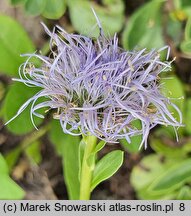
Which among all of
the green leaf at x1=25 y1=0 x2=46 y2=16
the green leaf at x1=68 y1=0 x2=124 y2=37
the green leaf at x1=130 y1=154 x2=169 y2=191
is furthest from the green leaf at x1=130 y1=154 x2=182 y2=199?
the green leaf at x1=25 y1=0 x2=46 y2=16

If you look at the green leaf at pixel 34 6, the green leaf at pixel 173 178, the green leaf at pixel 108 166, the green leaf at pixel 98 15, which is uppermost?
the green leaf at pixel 34 6

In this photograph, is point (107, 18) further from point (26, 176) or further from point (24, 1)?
point (26, 176)

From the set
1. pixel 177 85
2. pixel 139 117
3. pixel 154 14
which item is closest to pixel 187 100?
pixel 177 85

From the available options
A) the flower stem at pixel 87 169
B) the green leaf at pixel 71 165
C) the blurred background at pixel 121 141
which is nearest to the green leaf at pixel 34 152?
the blurred background at pixel 121 141

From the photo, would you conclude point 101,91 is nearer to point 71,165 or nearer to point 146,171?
point 71,165

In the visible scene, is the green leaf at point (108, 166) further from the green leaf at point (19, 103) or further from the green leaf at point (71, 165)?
the green leaf at point (19, 103)

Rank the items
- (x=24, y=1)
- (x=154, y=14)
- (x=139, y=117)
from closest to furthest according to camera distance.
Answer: (x=139, y=117), (x=24, y=1), (x=154, y=14)

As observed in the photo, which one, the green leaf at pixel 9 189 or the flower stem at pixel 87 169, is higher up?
the green leaf at pixel 9 189
